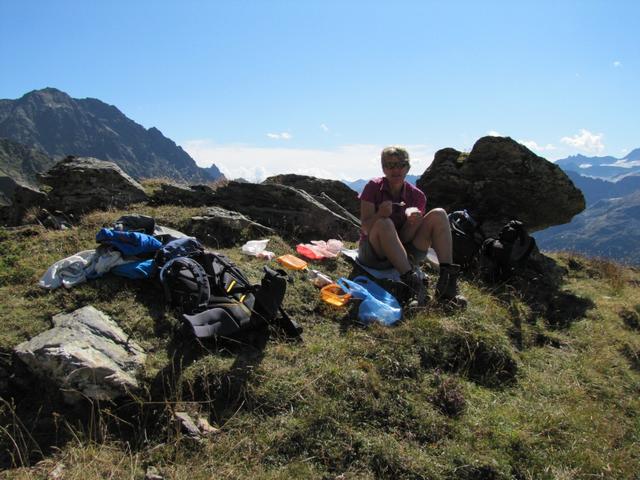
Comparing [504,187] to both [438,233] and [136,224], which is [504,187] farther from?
[136,224]

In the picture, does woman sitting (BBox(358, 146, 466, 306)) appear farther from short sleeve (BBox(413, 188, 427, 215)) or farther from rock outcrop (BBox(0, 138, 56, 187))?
rock outcrop (BBox(0, 138, 56, 187))

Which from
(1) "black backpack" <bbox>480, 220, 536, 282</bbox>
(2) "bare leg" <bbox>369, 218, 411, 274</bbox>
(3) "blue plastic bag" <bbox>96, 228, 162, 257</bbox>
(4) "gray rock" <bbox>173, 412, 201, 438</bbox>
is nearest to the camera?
(4) "gray rock" <bbox>173, 412, 201, 438</bbox>

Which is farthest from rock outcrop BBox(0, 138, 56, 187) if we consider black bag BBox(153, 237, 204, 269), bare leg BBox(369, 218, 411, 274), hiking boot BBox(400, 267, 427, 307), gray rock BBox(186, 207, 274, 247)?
hiking boot BBox(400, 267, 427, 307)

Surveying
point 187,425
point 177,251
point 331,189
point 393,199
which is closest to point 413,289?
point 393,199

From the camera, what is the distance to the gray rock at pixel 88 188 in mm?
10008

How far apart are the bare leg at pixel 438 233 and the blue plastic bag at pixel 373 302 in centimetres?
112

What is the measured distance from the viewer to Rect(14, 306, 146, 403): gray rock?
4359 mm

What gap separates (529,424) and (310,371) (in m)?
2.32

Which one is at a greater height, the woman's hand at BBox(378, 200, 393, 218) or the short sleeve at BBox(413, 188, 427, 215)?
the short sleeve at BBox(413, 188, 427, 215)

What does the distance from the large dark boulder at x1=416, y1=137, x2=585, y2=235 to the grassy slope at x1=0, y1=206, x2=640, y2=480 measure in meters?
5.58

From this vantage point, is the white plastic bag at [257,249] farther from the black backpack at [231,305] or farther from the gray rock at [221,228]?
the black backpack at [231,305]

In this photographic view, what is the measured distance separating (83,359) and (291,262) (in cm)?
389

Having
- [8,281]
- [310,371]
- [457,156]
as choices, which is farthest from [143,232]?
[457,156]

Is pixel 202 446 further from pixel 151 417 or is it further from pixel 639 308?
pixel 639 308
